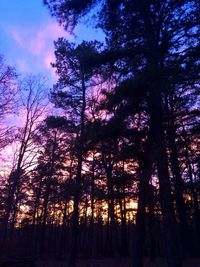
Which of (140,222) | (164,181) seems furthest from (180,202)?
(164,181)

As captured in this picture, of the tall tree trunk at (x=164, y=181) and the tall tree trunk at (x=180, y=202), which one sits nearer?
the tall tree trunk at (x=164, y=181)

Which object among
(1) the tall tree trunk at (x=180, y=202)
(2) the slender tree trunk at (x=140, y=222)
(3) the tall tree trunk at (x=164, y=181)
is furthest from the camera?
(1) the tall tree trunk at (x=180, y=202)

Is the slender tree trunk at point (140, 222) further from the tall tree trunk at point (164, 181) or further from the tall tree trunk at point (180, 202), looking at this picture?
the tall tree trunk at point (180, 202)

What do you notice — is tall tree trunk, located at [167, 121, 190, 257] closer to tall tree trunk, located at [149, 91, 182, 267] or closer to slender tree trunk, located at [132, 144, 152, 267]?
slender tree trunk, located at [132, 144, 152, 267]

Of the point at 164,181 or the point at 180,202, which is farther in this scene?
the point at 180,202

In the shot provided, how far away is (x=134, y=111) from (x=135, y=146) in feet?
4.36

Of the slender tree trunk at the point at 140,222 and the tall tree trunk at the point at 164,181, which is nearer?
the tall tree trunk at the point at 164,181

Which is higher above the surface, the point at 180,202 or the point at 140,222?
the point at 180,202

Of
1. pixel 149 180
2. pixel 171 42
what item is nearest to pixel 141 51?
pixel 171 42

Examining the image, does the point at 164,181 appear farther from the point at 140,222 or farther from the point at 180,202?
the point at 180,202

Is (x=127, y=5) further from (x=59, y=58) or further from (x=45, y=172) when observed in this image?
(x=45, y=172)

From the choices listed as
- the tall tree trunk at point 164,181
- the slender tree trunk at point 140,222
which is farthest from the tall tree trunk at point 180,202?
the tall tree trunk at point 164,181

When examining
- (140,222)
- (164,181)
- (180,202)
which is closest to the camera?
(164,181)

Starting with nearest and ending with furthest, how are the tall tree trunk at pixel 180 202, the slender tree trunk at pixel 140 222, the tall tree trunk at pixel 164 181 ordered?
the tall tree trunk at pixel 164 181 < the slender tree trunk at pixel 140 222 < the tall tree trunk at pixel 180 202
